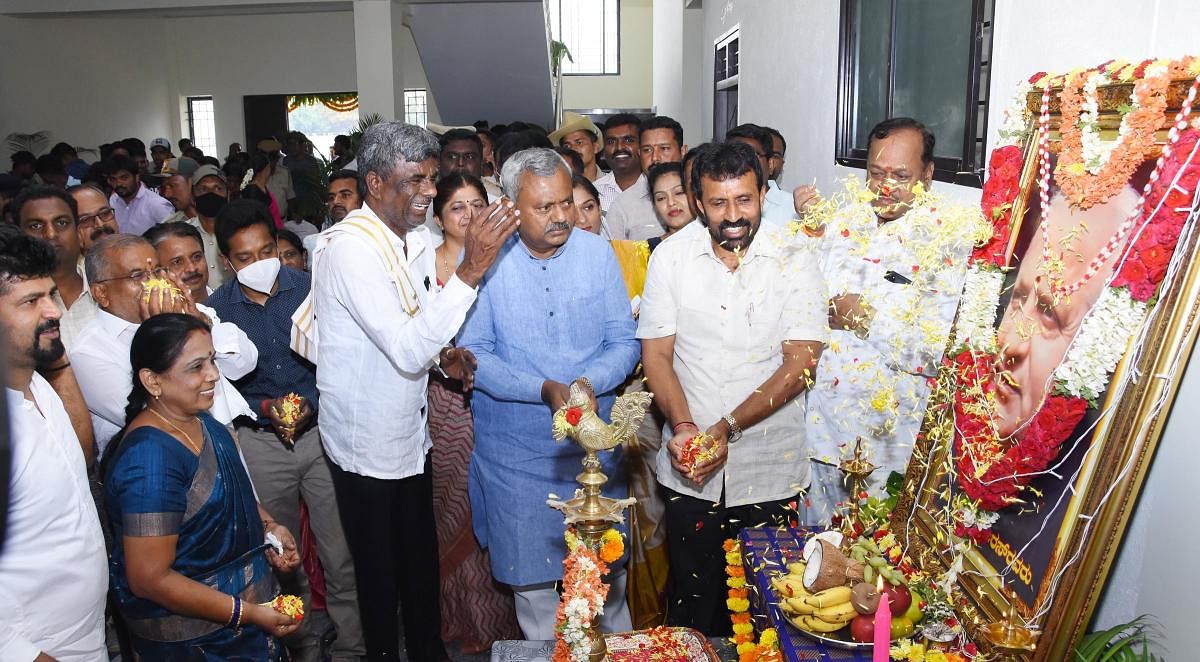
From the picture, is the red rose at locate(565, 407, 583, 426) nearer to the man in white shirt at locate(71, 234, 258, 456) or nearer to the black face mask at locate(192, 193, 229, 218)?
the man in white shirt at locate(71, 234, 258, 456)

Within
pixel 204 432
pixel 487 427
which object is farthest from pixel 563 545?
pixel 204 432

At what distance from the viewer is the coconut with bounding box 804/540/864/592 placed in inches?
78.3

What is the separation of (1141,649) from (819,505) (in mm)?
1213

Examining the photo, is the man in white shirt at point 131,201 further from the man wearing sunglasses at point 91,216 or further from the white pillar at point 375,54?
the white pillar at point 375,54

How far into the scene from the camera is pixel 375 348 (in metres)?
2.69

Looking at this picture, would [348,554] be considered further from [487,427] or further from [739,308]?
[739,308]

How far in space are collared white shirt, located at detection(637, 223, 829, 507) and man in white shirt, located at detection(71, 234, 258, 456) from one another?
1.37m

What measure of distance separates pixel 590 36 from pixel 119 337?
57.1ft

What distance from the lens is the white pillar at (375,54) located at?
10656 mm

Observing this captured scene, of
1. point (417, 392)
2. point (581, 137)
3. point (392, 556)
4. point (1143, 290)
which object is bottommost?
point (392, 556)

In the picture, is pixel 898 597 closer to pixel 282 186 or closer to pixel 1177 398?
pixel 1177 398

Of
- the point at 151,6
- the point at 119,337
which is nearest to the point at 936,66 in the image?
the point at 119,337

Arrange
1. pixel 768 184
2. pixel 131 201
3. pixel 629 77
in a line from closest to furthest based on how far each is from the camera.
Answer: pixel 768 184, pixel 131 201, pixel 629 77

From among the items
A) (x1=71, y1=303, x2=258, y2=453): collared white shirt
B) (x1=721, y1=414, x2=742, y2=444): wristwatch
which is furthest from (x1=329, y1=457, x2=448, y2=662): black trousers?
(x1=721, y1=414, x2=742, y2=444): wristwatch
